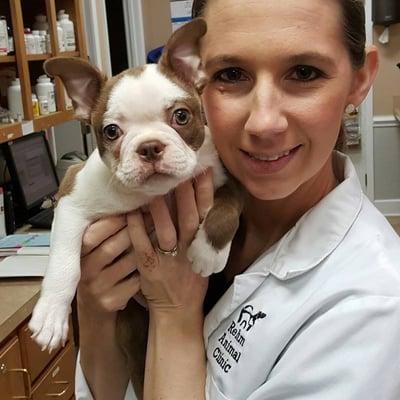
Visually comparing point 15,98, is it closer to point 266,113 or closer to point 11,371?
point 11,371

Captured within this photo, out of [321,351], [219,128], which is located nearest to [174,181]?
[219,128]

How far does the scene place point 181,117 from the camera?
3.31 feet

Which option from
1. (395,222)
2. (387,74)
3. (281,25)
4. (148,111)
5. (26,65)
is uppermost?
(281,25)

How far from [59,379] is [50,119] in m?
1.06

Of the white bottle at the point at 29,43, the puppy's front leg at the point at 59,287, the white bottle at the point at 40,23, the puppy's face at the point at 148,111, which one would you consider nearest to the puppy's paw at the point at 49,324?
the puppy's front leg at the point at 59,287

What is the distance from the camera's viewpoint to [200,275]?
3.51 ft

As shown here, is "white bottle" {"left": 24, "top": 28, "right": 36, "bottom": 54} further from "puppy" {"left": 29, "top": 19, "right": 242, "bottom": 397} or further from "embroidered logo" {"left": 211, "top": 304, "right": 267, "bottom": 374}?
"embroidered logo" {"left": 211, "top": 304, "right": 267, "bottom": 374}

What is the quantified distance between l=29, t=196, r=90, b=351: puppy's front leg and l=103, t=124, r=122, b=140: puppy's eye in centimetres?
19

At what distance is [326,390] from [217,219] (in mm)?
367

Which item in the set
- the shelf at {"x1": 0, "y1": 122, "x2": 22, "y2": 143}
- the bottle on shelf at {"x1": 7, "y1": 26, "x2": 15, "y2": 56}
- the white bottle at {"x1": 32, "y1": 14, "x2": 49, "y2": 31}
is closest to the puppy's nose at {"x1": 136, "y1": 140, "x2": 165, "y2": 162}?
the shelf at {"x1": 0, "y1": 122, "x2": 22, "y2": 143}

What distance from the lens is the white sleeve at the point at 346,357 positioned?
29.5 inches

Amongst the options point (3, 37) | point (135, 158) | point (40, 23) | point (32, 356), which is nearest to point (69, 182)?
point (135, 158)

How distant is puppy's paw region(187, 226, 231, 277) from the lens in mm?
1023

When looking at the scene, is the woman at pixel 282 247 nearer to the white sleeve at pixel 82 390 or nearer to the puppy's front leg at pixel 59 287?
the puppy's front leg at pixel 59 287
